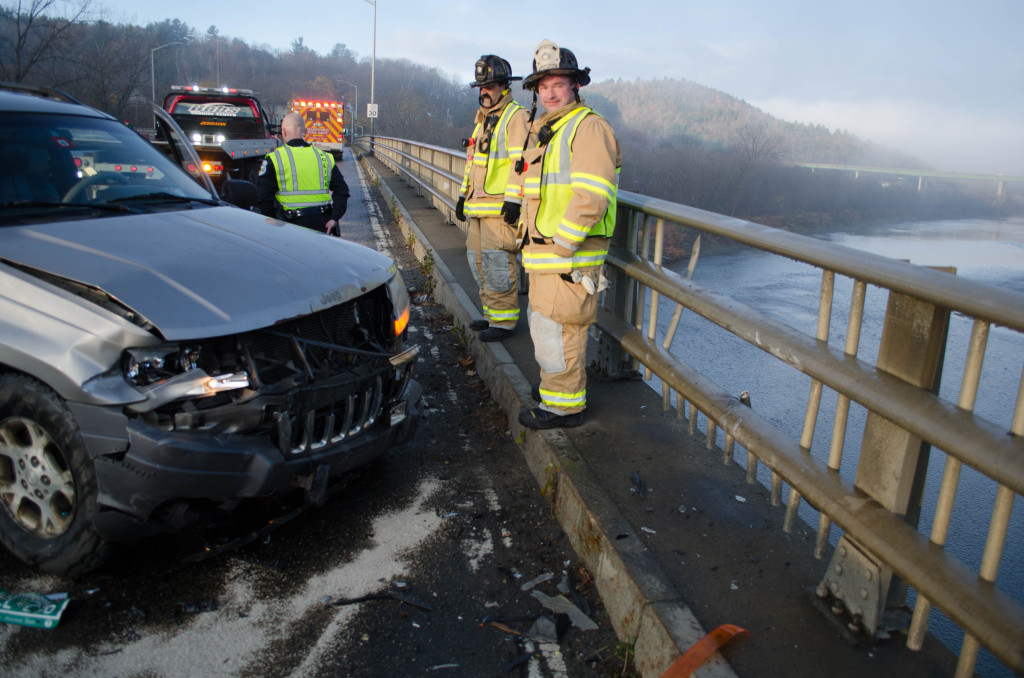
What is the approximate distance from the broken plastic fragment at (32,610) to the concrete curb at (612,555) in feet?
7.06

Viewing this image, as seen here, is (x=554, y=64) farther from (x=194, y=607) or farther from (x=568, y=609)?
(x=194, y=607)

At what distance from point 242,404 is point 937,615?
9.70 ft

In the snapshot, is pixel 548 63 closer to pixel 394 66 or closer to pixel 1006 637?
pixel 1006 637

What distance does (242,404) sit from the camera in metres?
2.86

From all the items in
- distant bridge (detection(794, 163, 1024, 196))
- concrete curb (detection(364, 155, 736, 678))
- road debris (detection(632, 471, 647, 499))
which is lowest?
concrete curb (detection(364, 155, 736, 678))

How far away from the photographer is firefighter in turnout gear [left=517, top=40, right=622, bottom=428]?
3.77m

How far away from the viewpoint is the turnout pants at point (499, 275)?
5.96 m

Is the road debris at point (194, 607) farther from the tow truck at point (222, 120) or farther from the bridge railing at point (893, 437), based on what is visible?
the tow truck at point (222, 120)

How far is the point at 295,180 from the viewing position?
251 inches

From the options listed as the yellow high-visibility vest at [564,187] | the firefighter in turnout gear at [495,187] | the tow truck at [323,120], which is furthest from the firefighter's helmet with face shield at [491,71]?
the tow truck at [323,120]

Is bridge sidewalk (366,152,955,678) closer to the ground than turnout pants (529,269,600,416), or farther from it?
closer to the ground

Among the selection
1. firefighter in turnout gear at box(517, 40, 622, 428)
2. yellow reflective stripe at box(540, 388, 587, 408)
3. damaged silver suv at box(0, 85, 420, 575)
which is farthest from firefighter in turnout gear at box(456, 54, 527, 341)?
damaged silver suv at box(0, 85, 420, 575)

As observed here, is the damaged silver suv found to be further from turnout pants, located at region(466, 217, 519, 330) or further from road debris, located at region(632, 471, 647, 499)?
turnout pants, located at region(466, 217, 519, 330)

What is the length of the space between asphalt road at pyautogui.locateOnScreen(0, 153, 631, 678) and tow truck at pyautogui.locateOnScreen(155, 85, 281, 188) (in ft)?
40.6
